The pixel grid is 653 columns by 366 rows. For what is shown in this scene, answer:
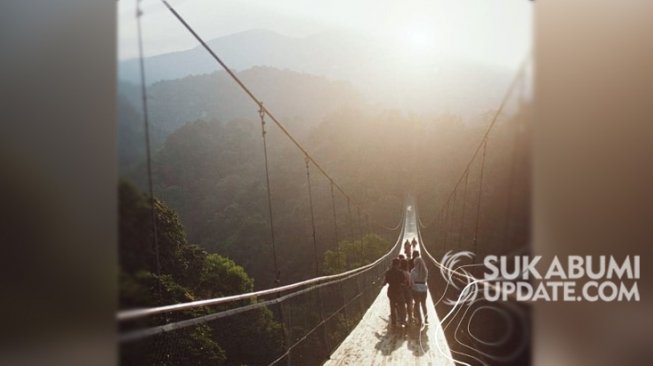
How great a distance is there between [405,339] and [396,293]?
168 mm

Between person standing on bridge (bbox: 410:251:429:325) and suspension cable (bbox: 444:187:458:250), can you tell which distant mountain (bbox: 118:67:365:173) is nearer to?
suspension cable (bbox: 444:187:458:250)

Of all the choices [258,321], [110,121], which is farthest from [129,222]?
[258,321]

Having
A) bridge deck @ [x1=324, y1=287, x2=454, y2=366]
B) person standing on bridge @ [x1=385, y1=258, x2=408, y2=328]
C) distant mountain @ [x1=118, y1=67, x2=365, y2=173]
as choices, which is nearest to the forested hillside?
distant mountain @ [x1=118, y1=67, x2=365, y2=173]

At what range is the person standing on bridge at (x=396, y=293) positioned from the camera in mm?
2533

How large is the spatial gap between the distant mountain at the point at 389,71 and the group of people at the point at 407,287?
20.1 inches

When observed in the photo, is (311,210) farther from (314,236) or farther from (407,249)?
(407,249)

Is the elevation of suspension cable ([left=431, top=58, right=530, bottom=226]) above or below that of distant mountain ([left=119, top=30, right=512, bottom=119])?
below

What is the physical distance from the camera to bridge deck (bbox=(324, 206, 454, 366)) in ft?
8.35

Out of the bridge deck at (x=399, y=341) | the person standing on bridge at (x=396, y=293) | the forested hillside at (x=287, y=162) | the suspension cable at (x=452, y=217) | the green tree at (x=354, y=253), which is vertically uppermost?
the forested hillside at (x=287, y=162)

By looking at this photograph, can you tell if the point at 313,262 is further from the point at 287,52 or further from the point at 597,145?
the point at 597,145

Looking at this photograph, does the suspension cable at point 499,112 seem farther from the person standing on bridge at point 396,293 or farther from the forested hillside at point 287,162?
the person standing on bridge at point 396,293

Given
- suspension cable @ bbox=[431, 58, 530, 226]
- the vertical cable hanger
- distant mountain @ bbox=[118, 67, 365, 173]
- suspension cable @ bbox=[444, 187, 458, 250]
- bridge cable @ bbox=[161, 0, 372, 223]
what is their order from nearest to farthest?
suspension cable @ bbox=[431, 58, 530, 226] → suspension cable @ bbox=[444, 187, 458, 250] → distant mountain @ bbox=[118, 67, 365, 173] → the vertical cable hanger → bridge cable @ bbox=[161, 0, 372, 223]

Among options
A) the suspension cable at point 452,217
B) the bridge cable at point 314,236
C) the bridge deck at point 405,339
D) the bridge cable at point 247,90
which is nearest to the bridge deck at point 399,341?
the bridge deck at point 405,339

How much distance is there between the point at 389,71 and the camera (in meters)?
2.66
